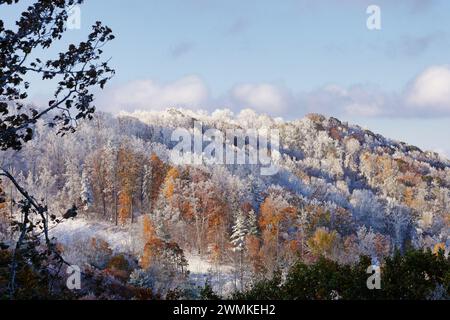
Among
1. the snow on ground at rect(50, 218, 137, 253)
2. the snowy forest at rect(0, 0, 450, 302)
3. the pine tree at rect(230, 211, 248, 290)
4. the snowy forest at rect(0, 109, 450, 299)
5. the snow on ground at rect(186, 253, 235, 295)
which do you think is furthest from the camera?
the pine tree at rect(230, 211, 248, 290)

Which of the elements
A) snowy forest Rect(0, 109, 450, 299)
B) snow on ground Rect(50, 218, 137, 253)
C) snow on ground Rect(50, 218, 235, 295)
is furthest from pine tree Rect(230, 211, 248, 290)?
snow on ground Rect(50, 218, 137, 253)

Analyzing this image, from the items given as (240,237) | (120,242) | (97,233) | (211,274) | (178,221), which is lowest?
(211,274)

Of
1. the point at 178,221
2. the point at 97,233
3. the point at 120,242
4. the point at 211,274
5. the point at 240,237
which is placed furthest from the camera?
the point at 178,221

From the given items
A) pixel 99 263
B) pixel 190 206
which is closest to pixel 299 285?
pixel 99 263

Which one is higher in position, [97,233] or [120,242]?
[97,233]

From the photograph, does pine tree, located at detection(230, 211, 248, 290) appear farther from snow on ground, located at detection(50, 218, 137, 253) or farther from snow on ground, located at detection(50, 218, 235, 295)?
snow on ground, located at detection(50, 218, 137, 253)

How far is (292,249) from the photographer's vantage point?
8000 cm

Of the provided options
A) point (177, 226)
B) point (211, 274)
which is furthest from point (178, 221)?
point (211, 274)

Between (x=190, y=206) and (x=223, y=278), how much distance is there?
77.4ft

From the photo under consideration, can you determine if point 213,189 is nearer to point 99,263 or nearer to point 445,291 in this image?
point 99,263

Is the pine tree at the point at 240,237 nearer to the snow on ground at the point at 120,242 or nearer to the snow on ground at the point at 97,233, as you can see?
the snow on ground at the point at 120,242

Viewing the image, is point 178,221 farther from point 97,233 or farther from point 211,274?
point 211,274

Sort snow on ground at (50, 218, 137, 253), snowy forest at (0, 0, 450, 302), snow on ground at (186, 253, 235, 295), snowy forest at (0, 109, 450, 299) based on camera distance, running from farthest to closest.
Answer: snow on ground at (50, 218, 137, 253) < snowy forest at (0, 109, 450, 299) < snow on ground at (186, 253, 235, 295) < snowy forest at (0, 0, 450, 302)

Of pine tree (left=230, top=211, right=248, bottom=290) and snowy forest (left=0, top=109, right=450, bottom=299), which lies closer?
snowy forest (left=0, top=109, right=450, bottom=299)
